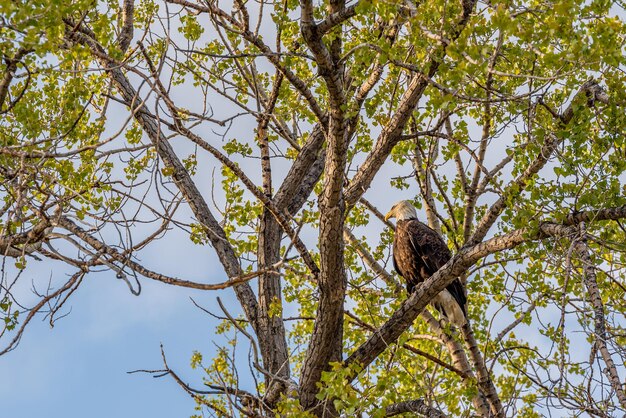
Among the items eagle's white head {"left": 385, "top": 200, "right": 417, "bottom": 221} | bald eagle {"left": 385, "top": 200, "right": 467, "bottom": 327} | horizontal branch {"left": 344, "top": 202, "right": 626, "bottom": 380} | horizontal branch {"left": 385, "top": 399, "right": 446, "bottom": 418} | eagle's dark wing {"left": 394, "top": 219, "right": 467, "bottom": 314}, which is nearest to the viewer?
horizontal branch {"left": 344, "top": 202, "right": 626, "bottom": 380}

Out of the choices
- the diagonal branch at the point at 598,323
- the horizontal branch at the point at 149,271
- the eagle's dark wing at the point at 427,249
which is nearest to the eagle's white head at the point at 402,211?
the eagle's dark wing at the point at 427,249

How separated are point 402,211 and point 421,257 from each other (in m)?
1.35

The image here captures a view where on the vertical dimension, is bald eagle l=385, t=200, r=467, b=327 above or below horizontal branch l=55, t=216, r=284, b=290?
above

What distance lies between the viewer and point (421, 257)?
9.12 meters

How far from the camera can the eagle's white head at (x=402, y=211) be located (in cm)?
1027

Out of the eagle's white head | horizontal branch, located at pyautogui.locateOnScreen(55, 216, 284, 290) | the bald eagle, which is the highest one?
the eagle's white head

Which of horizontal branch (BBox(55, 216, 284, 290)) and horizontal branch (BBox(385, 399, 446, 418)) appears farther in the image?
horizontal branch (BBox(385, 399, 446, 418))

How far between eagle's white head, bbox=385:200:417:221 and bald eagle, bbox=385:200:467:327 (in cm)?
43

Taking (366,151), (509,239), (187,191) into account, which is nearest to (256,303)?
(187,191)

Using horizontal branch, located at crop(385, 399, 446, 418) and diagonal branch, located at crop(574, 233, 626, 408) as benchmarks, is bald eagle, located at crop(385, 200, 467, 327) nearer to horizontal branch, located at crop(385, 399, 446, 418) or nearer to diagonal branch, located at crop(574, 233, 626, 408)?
horizontal branch, located at crop(385, 399, 446, 418)

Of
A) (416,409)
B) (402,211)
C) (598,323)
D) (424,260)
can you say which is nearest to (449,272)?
(416,409)

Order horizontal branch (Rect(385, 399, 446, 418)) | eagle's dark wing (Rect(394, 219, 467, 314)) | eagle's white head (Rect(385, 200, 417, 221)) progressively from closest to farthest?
horizontal branch (Rect(385, 399, 446, 418)) → eagle's dark wing (Rect(394, 219, 467, 314)) → eagle's white head (Rect(385, 200, 417, 221))

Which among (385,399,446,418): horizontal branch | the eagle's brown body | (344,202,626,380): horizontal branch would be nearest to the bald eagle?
the eagle's brown body

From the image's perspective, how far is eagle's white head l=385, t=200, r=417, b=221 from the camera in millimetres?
10266
